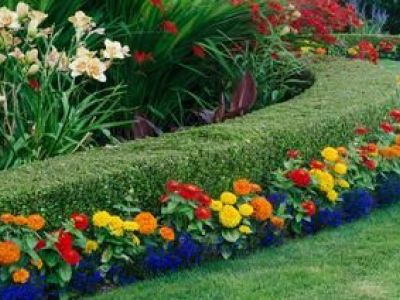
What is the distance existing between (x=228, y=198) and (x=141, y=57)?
1675mm

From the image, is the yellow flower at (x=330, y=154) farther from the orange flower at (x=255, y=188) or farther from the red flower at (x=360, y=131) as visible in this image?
the orange flower at (x=255, y=188)

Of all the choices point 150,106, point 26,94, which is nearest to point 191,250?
point 26,94

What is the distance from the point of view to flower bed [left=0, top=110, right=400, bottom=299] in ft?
12.5

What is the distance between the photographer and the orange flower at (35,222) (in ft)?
12.5

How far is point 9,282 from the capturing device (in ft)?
12.3

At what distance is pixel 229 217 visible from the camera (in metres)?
4.42

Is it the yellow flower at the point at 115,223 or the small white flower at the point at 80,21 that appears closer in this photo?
the yellow flower at the point at 115,223

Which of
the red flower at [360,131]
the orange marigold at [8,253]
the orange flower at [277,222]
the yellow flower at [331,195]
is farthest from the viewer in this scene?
the red flower at [360,131]

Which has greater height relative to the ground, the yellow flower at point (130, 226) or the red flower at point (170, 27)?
the red flower at point (170, 27)

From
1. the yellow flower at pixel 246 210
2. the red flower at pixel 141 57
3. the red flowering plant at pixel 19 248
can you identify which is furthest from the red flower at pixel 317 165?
the red flowering plant at pixel 19 248

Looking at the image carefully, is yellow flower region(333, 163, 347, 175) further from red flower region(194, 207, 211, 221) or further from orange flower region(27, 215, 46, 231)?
orange flower region(27, 215, 46, 231)

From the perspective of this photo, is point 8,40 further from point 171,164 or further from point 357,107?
point 357,107

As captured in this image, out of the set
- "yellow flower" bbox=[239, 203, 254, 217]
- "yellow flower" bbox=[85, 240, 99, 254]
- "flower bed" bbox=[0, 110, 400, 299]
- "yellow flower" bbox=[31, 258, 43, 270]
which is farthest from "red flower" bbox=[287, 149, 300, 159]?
"yellow flower" bbox=[31, 258, 43, 270]

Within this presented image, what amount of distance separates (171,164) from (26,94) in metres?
1.37
